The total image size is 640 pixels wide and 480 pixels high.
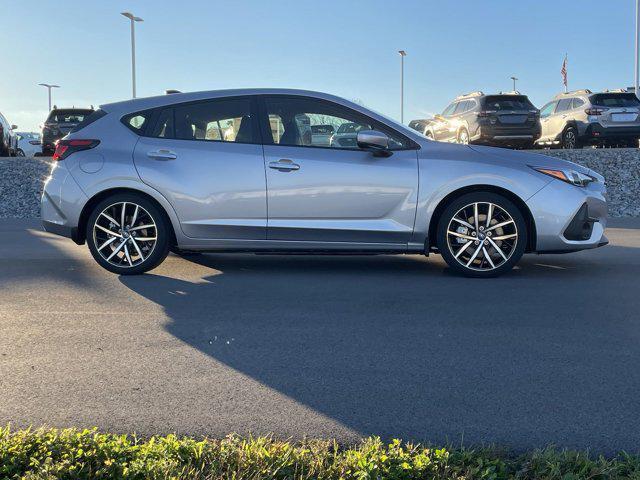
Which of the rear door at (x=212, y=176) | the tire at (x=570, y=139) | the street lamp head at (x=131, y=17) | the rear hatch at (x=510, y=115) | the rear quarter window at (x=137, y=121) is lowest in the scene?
the rear door at (x=212, y=176)

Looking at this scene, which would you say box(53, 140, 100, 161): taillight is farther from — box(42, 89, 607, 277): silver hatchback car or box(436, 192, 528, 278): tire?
box(436, 192, 528, 278): tire

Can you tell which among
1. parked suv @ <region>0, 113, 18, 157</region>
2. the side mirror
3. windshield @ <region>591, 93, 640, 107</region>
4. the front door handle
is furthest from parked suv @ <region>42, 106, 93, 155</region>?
the side mirror

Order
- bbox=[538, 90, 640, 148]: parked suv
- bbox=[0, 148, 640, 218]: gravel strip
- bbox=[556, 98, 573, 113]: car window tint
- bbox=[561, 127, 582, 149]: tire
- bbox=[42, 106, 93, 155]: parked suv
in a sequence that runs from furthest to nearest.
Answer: bbox=[42, 106, 93, 155]: parked suv < bbox=[556, 98, 573, 113]: car window tint < bbox=[561, 127, 582, 149]: tire < bbox=[538, 90, 640, 148]: parked suv < bbox=[0, 148, 640, 218]: gravel strip

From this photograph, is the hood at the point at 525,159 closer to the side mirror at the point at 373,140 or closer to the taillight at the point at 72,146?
the side mirror at the point at 373,140

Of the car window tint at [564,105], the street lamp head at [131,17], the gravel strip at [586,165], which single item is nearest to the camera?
the gravel strip at [586,165]

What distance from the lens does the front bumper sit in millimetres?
7016

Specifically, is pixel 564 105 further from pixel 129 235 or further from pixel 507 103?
pixel 129 235

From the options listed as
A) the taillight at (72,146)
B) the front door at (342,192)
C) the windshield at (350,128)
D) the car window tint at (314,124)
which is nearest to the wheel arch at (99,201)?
the taillight at (72,146)

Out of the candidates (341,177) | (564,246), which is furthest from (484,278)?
(341,177)

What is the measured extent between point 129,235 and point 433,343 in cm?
359

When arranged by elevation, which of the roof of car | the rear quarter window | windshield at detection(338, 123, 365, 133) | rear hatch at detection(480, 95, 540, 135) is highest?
rear hatch at detection(480, 95, 540, 135)

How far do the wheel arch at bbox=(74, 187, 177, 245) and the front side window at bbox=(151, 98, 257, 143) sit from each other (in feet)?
1.87

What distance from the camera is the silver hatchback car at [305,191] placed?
23.1ft

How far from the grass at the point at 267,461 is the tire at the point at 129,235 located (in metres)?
4.28
